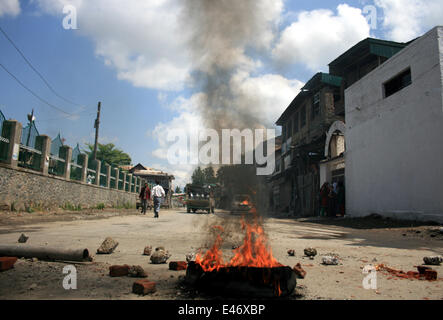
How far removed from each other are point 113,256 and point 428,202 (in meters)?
11.7

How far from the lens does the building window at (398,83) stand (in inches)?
524

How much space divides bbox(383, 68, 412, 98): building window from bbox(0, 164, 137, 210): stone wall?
1735 centimetres

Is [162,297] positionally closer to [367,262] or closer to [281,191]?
[367,262]

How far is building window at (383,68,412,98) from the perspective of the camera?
13.3 metres

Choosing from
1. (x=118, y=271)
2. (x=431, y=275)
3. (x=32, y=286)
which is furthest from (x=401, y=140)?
(x=32, y=286)

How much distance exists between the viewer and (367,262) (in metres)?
4.40

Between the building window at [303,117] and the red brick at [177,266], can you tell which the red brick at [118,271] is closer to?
the red brick at [177,266]

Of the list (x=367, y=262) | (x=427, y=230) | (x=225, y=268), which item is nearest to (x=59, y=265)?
(x=225, y=268)

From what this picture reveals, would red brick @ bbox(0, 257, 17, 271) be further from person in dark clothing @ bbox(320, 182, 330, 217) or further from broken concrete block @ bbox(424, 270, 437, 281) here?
person in dark clothing @ bbox(320, 182, 330, 217)

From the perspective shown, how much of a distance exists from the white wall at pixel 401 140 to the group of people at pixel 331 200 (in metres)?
Result: 0.74

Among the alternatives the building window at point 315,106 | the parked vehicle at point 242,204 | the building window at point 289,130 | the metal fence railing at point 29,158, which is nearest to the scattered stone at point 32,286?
the parked vehicle at point 242,204

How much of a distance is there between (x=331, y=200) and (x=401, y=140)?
21.2ft

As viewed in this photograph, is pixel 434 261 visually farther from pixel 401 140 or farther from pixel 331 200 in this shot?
pixel 331 200

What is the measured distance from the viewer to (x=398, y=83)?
14.1 m
